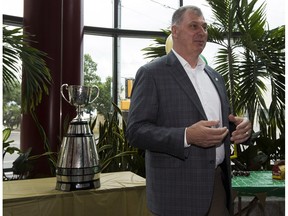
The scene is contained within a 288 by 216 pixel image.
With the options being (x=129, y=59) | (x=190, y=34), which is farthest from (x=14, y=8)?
(x=190, y=34)

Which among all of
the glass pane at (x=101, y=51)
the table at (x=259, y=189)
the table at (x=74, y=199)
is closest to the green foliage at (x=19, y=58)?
the table at (x=74, y=199)

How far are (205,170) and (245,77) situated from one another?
2780 millimetres

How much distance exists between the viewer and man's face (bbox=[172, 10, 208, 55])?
1506mm

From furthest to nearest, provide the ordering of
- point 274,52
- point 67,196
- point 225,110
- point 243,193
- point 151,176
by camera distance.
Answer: point 274,52 < point 243,193 < point 67,196 < point 225,110 < point 151,176

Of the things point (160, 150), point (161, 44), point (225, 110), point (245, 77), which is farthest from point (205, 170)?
point (161, 44)

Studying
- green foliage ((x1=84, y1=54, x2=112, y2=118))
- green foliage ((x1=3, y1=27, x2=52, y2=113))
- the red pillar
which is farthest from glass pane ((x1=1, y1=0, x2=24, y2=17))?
green foliage ((x1=3, y1=27, x2=52, y2=113))

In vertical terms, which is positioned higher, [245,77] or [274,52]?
[274,52]

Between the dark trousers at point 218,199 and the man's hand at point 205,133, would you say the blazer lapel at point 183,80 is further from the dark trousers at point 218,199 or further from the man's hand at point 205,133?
the dark trousers at point 218,199

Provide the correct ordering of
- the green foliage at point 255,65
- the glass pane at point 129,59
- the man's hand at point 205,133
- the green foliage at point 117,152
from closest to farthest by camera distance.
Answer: the man's hand at point 205,133
the green foliage at point 117,152
the green foliage at point 255,65
the glass pane at point 129,59

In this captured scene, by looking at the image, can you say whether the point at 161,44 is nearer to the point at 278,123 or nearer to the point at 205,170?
the point at 278,123

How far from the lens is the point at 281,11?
5074 millimetres

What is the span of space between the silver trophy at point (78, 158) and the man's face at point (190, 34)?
0.65 m

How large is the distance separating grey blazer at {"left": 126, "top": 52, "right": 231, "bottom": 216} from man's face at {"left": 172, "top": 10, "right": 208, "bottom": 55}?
0.20 m

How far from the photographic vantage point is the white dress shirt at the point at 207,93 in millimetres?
1422
